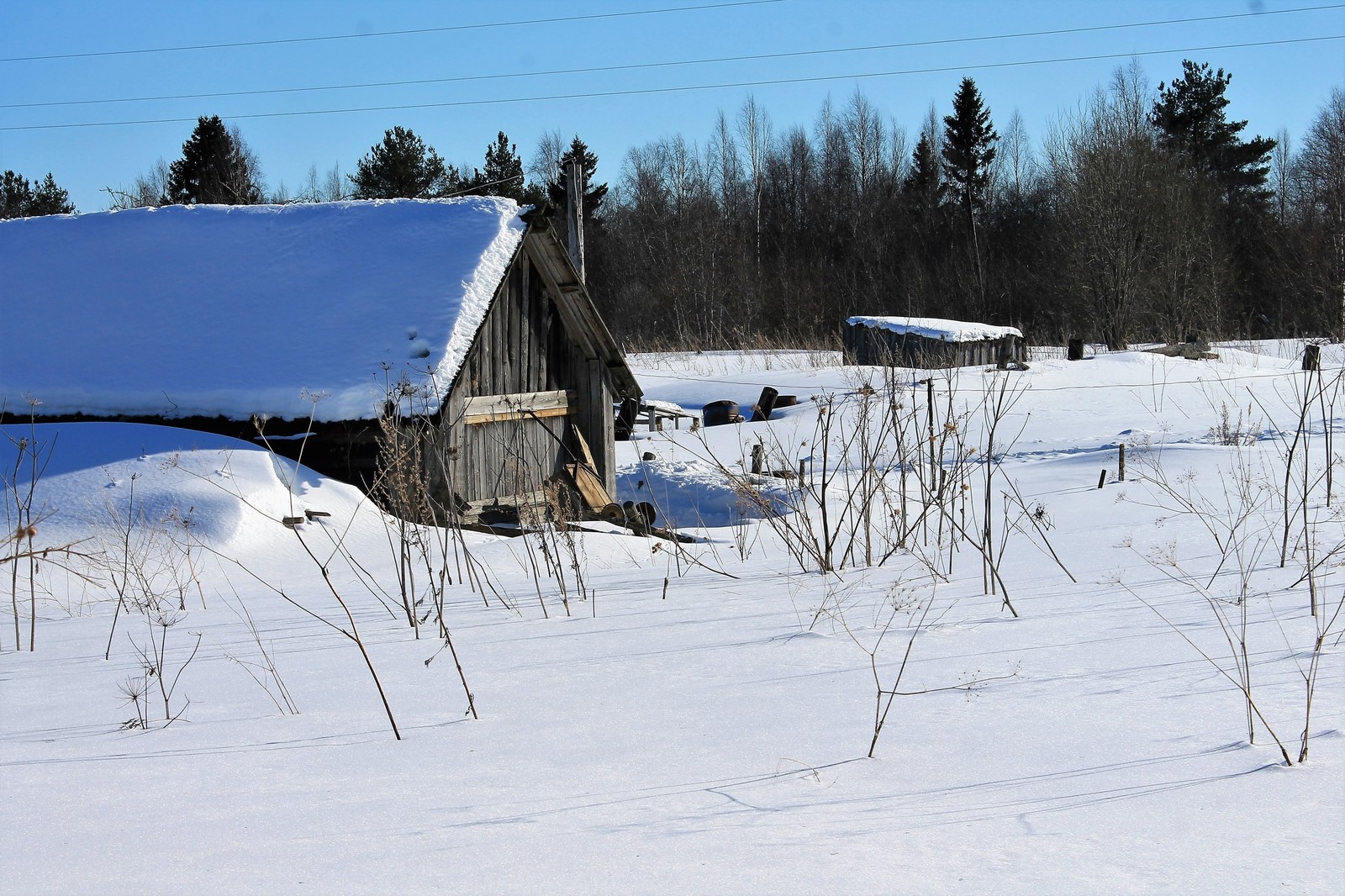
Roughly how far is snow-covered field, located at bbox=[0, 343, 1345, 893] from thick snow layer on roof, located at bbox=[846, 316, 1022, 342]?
53.8 ft

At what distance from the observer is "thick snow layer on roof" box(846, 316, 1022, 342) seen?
73.8 feet

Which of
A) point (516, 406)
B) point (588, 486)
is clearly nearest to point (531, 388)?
point (516, 406)

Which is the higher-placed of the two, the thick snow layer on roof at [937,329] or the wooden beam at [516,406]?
the thick snow layer on roof at [937,329]

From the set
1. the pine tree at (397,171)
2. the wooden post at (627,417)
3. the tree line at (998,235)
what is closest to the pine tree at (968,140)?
the tree line at (998,235)

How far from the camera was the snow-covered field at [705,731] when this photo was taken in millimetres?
2021

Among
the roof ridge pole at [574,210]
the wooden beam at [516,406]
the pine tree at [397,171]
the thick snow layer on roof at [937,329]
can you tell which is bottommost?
the wooden beam at [516,406]

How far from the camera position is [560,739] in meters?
2.85

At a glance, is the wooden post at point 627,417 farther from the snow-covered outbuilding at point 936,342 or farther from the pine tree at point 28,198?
the pine tree at point 28,198

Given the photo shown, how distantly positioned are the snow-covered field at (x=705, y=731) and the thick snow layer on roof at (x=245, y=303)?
3415mm

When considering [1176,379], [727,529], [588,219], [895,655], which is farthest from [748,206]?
[895,655]

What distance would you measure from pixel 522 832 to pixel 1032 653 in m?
2.01

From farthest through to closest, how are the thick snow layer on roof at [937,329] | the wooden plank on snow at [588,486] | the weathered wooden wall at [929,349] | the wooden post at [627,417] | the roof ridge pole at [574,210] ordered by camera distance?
the thick snow layer on roof at [937,329], the weathered wooden wall at [929,349], the roof ridge pole at [574,210], the wooden post at [627,417], the wooden plank on snow at [588,486]

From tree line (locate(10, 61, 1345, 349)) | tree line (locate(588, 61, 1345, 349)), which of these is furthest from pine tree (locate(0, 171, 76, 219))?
tree line (locate(588, 61, 1345, 349))

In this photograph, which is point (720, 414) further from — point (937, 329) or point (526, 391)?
point (526, 391)
